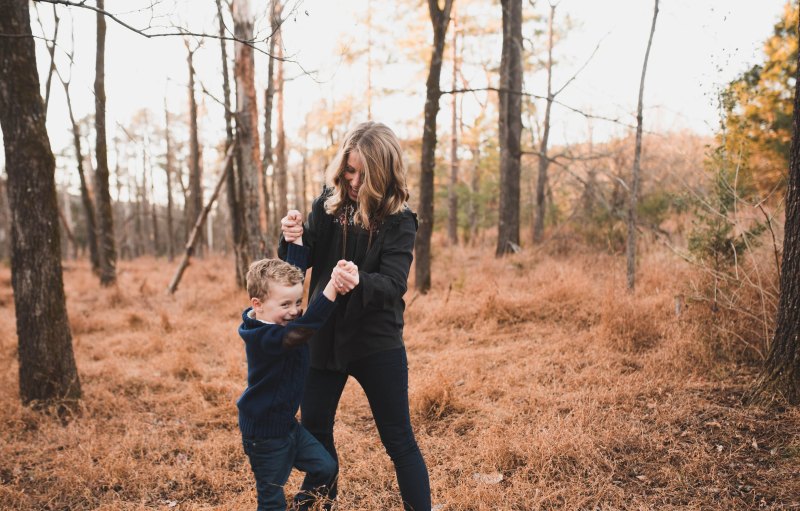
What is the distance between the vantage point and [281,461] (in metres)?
2.17

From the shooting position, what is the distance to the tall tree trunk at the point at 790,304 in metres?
3.19

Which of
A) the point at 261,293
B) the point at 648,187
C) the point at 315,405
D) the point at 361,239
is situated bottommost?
the point at 315,405

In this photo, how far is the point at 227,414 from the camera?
4.21 m

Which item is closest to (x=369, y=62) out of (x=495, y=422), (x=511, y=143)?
(x=511, y=143)

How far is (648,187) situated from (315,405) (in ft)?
44.4

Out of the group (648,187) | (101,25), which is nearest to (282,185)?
(101,25)

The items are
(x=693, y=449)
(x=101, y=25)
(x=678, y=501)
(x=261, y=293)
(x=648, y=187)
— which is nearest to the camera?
(x=261, y=293)

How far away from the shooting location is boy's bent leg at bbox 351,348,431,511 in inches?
87.2

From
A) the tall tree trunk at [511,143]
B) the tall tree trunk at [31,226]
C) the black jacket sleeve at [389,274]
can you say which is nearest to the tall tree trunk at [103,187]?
the tall tree trunk at [31,226]

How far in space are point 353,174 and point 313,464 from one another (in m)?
1.31

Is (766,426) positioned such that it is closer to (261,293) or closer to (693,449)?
(693,449)

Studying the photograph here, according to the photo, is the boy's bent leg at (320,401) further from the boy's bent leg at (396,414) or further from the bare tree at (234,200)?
the bare tree at (234,200)

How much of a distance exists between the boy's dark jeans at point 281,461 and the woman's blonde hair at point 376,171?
1.00 m

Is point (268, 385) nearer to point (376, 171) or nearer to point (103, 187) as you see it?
point (376, 171)
